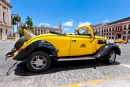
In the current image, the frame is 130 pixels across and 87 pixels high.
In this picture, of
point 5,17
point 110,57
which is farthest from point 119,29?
point 110,57

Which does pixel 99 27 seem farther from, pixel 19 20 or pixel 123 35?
pixel 19 20

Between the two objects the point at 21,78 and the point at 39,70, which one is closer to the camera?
the point at 21,78

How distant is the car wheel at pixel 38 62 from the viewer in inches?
140

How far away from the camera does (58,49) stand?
3943mm

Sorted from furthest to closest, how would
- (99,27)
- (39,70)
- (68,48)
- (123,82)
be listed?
(99,27), (68,48), (39,70), (123,82)

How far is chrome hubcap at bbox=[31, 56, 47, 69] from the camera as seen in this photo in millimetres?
3620

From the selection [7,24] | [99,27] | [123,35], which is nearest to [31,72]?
[7,24]

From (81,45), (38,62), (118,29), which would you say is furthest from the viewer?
(118,29)

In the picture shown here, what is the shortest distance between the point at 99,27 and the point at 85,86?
74065 millimetres

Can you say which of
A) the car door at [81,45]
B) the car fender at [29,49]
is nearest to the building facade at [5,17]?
the car fender at [29,49]

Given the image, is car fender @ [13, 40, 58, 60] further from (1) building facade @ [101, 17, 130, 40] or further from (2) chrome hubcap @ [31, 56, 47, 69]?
(1) building facade @ [101, 17, 130, 40]

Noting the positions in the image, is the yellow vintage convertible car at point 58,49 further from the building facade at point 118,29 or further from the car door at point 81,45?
the building facade at point 118,29

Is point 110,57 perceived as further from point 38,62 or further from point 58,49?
point 38,62

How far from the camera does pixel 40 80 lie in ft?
10.2
